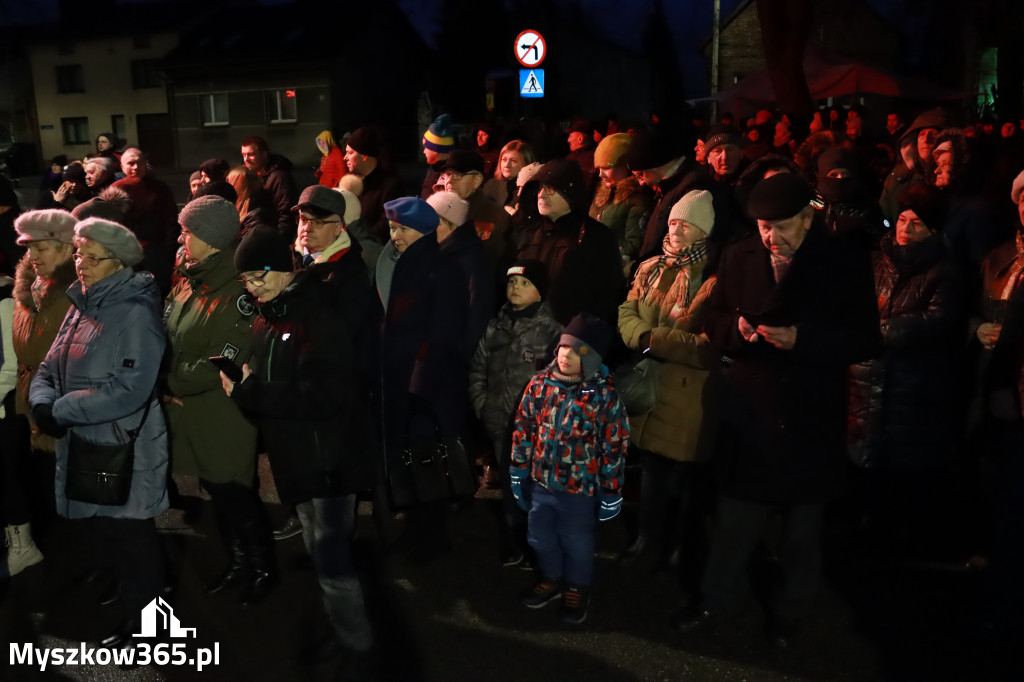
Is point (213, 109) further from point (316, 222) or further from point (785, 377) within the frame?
point (785, 377)

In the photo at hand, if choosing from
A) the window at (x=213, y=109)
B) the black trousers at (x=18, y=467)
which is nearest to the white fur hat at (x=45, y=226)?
the black trousers at (x=18, y=467)

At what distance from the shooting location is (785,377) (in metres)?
3.81

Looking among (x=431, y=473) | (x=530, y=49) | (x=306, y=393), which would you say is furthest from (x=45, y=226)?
(x=530, y=49)

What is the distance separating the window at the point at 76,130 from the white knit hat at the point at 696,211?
5148 cm

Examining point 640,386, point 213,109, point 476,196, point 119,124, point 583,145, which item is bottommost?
point 640,386

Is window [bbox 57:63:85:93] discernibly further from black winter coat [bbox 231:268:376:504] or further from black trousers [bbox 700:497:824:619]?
black trousers [bbox 700:497:824:619]

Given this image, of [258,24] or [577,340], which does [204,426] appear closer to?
[577,340]

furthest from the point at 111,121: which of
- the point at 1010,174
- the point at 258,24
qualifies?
the point at 1010,174

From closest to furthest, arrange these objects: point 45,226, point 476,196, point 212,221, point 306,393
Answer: point 306,393, point 212,221, point 45,226, point 476,196

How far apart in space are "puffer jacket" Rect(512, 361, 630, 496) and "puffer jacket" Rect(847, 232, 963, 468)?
61.8 inches

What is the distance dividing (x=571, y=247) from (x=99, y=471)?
2701 millimetres

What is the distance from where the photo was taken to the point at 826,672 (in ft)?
12.6

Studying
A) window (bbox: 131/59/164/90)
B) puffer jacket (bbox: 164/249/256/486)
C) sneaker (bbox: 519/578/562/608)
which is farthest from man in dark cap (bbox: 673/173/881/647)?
window (bbox: 131/59/164/90)

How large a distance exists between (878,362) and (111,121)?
168ft
